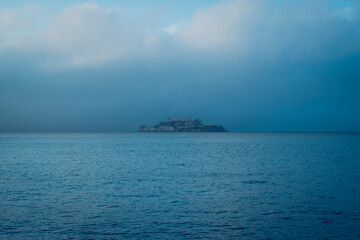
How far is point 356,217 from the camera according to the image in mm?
20359

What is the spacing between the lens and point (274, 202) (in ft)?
80.6

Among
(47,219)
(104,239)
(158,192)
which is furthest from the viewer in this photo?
(158,192)

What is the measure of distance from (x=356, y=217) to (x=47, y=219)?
19479 mm

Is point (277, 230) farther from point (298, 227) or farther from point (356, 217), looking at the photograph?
point (356, 217)

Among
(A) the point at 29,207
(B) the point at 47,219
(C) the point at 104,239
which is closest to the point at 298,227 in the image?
(C) the point at 104,239

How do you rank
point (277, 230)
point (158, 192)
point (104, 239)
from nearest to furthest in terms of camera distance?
point (104, 239) → point (277, 230) → point (158, 192)

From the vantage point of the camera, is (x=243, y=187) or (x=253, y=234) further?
(x=243, y=187)

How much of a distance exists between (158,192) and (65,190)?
8.66m

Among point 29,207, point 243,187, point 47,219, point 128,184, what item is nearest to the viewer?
point 47,219

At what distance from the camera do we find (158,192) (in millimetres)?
28594

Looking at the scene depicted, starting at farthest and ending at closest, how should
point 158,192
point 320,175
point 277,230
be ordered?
point 320,175 → point 158,192 → point 277,230

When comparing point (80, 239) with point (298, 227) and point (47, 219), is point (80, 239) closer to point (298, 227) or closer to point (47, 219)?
point (47, 219)

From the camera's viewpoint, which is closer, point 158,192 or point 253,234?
point 253,234

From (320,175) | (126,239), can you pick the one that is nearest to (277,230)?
(126,239)
